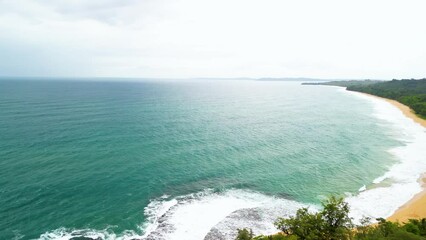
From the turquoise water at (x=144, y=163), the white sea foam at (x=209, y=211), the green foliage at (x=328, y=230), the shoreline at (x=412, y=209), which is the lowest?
the shoreline at (x=412, y=209)

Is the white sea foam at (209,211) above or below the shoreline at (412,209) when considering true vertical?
above

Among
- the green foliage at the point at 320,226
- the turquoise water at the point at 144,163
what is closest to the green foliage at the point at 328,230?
the green foliage at the point at 320,226

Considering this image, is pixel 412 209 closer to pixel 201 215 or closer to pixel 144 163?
pixel 201 215

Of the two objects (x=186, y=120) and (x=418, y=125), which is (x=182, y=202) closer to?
(x=186, y=120)

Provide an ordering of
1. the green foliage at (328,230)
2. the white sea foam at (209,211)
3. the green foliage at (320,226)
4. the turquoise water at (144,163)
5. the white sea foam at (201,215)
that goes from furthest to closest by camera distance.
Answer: the turquoise water at (144,163), the white sea foam at (209,211), the white sea foam at (201,215), the green foliage at (320,226), the green foliage at (328,230)

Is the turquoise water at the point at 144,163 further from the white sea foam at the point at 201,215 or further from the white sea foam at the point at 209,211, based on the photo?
the white sea foam at the point at 209,211

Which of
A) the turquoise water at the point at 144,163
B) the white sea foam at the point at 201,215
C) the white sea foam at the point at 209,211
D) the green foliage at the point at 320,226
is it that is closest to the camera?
the green foliage at the point at 320,226

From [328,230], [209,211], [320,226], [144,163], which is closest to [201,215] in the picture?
[209,211]

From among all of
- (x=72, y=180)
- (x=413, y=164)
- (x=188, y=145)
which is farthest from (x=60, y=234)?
(x=413, y=164)

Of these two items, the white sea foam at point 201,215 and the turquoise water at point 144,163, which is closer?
the white sea foam at point 201,215

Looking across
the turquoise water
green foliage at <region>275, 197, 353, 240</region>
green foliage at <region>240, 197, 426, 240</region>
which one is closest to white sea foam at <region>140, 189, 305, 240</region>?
the turquoise water

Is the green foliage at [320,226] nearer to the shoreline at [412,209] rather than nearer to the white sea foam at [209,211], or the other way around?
the white sea foam at [209,211]
